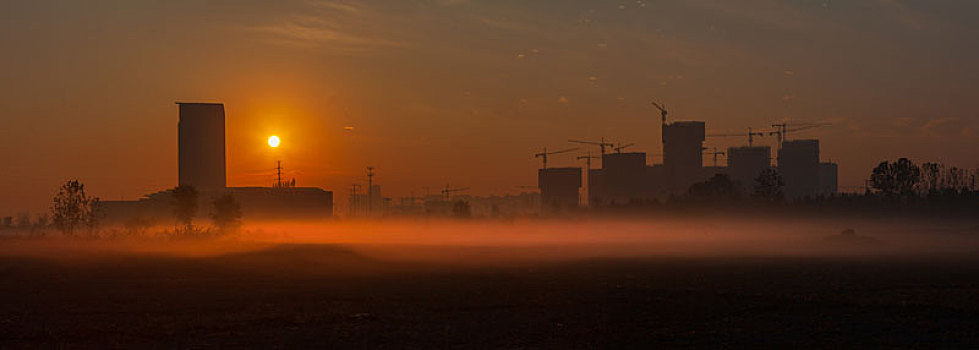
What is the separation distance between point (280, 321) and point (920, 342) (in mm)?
29067

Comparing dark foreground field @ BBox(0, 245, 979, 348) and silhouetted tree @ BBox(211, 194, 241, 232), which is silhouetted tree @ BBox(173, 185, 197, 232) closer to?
silhouetted tree @ BBox(211, 194, 241, 232)

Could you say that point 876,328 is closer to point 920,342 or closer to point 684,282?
point 920,342

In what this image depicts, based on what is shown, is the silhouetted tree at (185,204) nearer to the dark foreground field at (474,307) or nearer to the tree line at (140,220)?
the tree line at (140,220)

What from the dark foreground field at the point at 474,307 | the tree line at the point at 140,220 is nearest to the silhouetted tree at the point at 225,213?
the tree line at the point at 140,220

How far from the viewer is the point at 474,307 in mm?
55719

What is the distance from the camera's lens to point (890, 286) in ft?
246

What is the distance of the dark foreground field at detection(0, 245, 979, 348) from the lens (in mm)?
42406

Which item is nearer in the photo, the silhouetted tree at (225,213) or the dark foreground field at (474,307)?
the dark foreground field at (474,307)

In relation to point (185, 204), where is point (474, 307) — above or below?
below

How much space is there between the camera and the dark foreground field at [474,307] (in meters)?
42.4

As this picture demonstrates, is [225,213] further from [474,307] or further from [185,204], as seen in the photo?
[474,307]

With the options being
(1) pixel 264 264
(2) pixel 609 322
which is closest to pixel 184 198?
(1) pixel 264 264

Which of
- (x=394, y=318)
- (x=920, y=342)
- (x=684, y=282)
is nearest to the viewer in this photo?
(x=920, y=342)

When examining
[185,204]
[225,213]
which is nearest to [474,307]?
[185,204]
